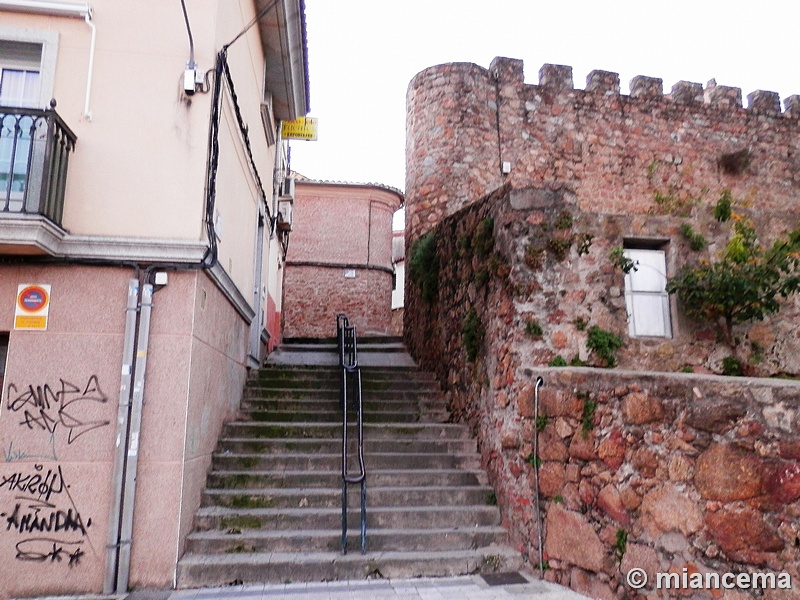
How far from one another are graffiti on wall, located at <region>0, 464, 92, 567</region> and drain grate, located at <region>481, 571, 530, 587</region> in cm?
292

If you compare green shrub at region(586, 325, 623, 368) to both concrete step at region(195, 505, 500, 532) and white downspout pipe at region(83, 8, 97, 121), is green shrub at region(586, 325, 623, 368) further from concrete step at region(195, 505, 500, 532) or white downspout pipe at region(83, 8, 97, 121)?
white downspout pipe at region(83, 8, 97, 121)

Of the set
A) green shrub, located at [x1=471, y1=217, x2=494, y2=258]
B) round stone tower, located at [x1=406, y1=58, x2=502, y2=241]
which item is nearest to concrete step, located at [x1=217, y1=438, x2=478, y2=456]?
green shrub, located at [x1=471, y1=217, x2=494, y2=258]

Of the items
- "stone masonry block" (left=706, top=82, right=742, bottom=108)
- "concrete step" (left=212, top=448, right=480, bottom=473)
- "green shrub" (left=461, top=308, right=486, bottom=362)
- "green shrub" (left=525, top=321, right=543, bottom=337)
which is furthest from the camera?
"stone masonry block" (left=706, top=82, right=742, bottom=108)

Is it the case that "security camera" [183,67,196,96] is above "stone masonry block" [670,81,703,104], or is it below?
below

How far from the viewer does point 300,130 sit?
10938 mm

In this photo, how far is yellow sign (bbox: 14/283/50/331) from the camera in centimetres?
439

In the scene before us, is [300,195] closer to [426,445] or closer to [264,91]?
[264,91]

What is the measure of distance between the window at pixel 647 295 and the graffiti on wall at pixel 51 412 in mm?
4546

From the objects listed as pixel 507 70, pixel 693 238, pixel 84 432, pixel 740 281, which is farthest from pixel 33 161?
pixel 507 70

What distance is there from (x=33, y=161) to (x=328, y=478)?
138 inches

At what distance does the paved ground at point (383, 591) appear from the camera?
423cm

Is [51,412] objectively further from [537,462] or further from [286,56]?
[286,56]

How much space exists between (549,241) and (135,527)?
4090 mm

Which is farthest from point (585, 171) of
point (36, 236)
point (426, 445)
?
point (36, 236)
